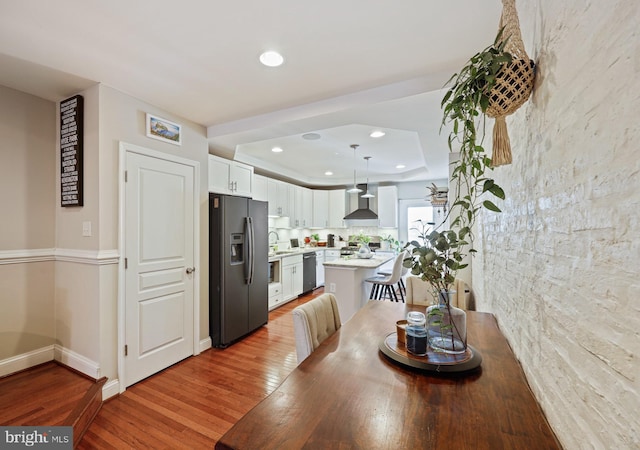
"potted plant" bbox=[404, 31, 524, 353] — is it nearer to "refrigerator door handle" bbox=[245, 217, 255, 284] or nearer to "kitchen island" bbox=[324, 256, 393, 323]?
"kitchen island" bbox=[324, 256, 393, 323]

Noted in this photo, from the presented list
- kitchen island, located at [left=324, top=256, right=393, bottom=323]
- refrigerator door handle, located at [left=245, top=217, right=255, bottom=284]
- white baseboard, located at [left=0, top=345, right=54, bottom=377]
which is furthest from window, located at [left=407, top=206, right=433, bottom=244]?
white baseboard, located at [left=0, top=345, right=54, bottom=377]

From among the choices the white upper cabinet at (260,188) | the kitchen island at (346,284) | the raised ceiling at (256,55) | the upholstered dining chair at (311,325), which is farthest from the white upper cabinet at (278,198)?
the upholstered dining chair at (311,325)

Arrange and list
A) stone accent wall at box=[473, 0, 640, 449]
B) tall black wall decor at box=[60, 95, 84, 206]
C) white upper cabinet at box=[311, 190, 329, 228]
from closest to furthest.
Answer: stone accent wall at box=[473, 0, 640, 449], tall black wall decor at box=[60, 95, 84, 206], white upper cabinet at box=[311, 190, 329, 228]

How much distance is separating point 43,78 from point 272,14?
2.02 meters

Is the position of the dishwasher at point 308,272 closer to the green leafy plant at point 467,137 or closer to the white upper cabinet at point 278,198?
the white upper cabinet at point 278,198

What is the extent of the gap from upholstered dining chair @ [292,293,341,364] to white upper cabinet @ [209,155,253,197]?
91.8 inches

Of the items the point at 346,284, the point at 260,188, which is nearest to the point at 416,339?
the point at 346,284

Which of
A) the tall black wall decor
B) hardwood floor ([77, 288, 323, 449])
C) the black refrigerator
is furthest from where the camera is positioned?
the black refrigerator

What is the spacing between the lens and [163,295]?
2.69m

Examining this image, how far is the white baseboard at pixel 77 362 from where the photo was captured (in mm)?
2297

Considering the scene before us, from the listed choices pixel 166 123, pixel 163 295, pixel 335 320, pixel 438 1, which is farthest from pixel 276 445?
pixel 166 123

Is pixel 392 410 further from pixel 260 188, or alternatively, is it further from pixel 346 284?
pixel 260 188

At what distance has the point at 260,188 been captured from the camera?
4.97 meters

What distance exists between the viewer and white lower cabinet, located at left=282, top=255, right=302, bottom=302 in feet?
15.9
